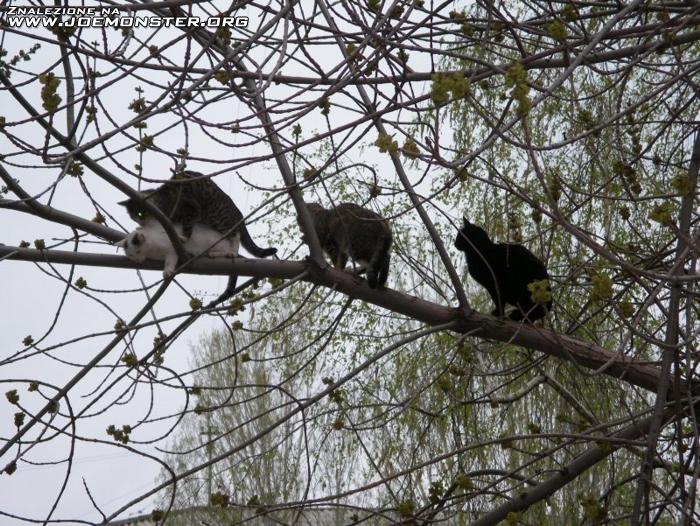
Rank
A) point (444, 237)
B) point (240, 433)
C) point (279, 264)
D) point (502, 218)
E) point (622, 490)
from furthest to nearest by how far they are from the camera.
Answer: point (240, 433) → point (444, 237) → point (502, 218) → point (622, 490) → point (279, 264)

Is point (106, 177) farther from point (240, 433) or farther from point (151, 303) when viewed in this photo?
point (240, 433)

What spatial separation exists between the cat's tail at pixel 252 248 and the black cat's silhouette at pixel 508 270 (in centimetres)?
83

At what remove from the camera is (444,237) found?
213 inches

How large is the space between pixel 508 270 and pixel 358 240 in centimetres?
69

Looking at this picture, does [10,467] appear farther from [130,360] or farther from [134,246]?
[134,246]

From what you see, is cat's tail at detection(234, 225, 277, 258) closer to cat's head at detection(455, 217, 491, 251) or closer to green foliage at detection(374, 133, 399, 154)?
cat's head at detection(455, 217, 491, 251)

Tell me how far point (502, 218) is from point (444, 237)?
839 mm

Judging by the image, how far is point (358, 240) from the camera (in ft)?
11.5

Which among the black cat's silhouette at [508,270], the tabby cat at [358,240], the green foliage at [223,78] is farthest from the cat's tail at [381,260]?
the green foliage at [223,78]

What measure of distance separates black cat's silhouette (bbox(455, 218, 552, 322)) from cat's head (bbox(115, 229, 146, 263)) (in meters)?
1.37

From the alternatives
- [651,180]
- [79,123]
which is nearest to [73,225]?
[79,123]

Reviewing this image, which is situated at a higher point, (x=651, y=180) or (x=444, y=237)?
(x=444, y=237)

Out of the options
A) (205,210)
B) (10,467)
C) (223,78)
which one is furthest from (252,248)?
(10,467)

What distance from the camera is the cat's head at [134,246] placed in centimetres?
252
